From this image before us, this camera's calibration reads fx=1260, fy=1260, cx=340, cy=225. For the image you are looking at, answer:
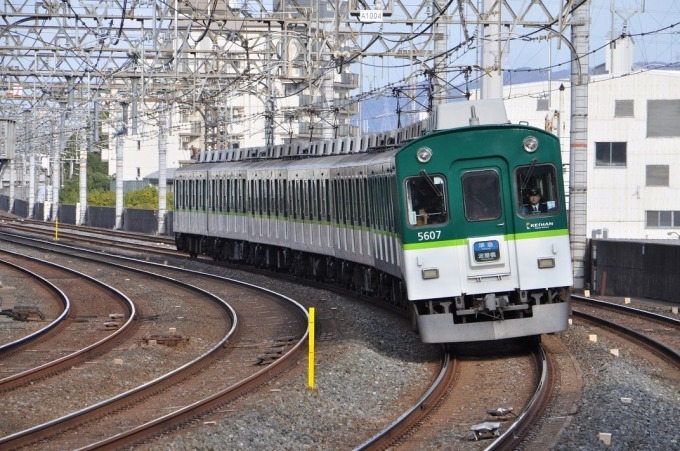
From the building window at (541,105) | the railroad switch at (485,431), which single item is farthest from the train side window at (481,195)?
the building window at (541,105)

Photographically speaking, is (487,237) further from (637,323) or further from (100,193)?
(100,193)

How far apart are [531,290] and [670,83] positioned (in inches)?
1649

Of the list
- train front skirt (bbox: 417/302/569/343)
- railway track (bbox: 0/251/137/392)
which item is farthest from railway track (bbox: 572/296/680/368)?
railway track (bbox: 0/251/137/392)

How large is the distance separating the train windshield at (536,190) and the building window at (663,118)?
136ft

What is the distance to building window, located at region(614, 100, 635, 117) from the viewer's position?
5431 cm

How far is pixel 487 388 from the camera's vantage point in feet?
41.1

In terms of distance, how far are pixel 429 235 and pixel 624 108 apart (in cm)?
4222

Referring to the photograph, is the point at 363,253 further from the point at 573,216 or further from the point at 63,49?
the point at 63,49

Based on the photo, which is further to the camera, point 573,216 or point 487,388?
point 573,216

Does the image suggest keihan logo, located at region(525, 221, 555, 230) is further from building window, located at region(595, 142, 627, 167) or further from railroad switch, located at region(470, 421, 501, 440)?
building window, located at region(595, 142, 627, 167)

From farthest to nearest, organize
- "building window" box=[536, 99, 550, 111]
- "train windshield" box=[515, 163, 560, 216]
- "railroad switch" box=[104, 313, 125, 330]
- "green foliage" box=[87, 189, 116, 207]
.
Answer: "green foliage" box=[87, 189, 116, 207] < "building window" box=[536, 99, 550, 111] < "railroad switch" box=[104, 313, 125, 330] < "train windshield" box=[515, 163, 560, 216]

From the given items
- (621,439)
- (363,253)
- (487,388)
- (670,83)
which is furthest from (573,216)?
(670,83)

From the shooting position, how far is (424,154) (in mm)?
14281

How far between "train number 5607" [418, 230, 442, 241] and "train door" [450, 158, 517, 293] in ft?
0.77
